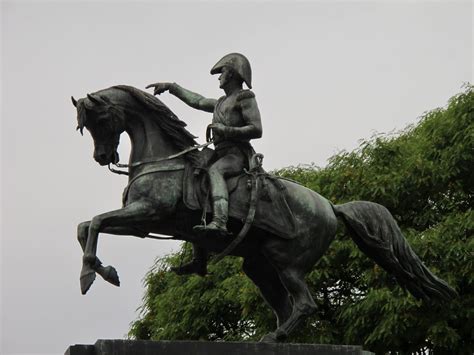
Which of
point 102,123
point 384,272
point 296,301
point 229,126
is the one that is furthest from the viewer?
point 384,272

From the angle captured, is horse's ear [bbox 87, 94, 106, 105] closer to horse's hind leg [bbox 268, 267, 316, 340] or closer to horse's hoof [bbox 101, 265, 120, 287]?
horse's hoof [bbox 101, 265, 120, 287]

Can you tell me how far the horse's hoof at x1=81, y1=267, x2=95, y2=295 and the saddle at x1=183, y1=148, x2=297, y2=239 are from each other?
1.50 m

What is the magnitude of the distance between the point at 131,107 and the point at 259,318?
13.2m

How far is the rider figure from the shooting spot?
1566 cm

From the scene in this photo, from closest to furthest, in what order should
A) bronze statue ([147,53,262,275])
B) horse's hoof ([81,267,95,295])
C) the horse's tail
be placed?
horse's hoof ([81,267,95,295]) → bronze statue ([147,53,262,275]) → the horse's tail

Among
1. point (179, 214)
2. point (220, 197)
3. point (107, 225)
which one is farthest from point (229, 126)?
point (107, 225)

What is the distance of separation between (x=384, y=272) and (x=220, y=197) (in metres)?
12.8

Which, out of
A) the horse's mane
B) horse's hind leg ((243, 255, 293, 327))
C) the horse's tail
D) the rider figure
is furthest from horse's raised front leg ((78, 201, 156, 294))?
the horse's tail

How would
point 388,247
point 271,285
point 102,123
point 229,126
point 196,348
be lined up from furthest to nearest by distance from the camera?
point 388,247 < point 271,285 < point 229,126 < point 102,123 < point 196,348

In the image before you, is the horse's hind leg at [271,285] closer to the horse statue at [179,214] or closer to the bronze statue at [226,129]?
the horse statue at [179,214]

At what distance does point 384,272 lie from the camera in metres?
27.9

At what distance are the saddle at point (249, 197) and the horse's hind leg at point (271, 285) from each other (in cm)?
85

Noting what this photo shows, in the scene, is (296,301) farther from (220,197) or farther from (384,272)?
(384,272)

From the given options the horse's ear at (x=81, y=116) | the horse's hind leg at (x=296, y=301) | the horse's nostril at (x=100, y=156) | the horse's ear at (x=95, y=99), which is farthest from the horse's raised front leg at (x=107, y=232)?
the horse's hind leg at (x=296, y=301)
